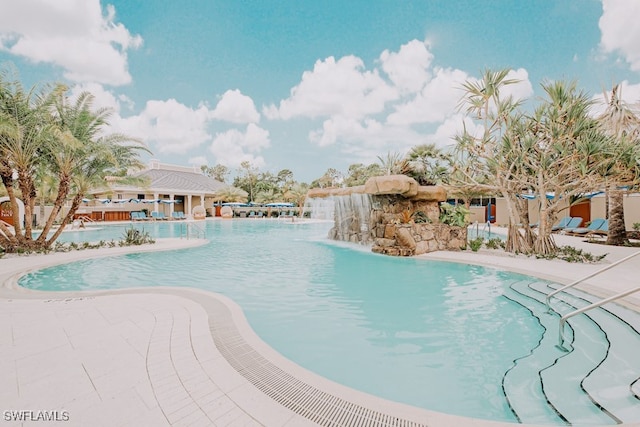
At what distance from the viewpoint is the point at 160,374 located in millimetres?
2977

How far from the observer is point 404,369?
3771mm

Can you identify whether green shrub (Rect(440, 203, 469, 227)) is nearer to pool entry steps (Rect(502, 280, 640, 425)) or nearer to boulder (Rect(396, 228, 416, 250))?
boulder (Rect(396, 228, 416, 250))

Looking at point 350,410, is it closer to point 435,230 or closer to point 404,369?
point 404,369

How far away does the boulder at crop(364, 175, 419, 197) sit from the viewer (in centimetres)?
1229

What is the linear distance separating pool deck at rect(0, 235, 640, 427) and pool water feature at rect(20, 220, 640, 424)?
0.76 metres

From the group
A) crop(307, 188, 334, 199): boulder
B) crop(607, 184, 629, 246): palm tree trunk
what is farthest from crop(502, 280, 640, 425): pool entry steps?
crop(307, 188, 334, 199): boulder

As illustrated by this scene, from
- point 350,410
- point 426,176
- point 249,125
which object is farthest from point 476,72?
point 249,125

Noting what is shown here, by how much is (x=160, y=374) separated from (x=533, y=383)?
369 centimetres

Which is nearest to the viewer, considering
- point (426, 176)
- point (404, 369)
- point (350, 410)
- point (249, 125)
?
point (350, 410)

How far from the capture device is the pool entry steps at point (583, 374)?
2.87 m

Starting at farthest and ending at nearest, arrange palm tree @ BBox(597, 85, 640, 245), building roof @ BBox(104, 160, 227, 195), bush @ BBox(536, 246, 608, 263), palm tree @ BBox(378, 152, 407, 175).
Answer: building roof @ BBox(104, 160, 227, 195), palm tree @ BBox(378, 152, 407, 175), bush @ BBox(536, 246, 608, 263), palm tree @ BBox(597, 85, 640, 245)

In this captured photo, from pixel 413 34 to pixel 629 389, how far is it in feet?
73.5

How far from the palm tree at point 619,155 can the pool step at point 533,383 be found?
264 inches

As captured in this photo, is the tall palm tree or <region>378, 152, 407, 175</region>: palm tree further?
<region>378, 152, 407, 175</region>: palm tree
